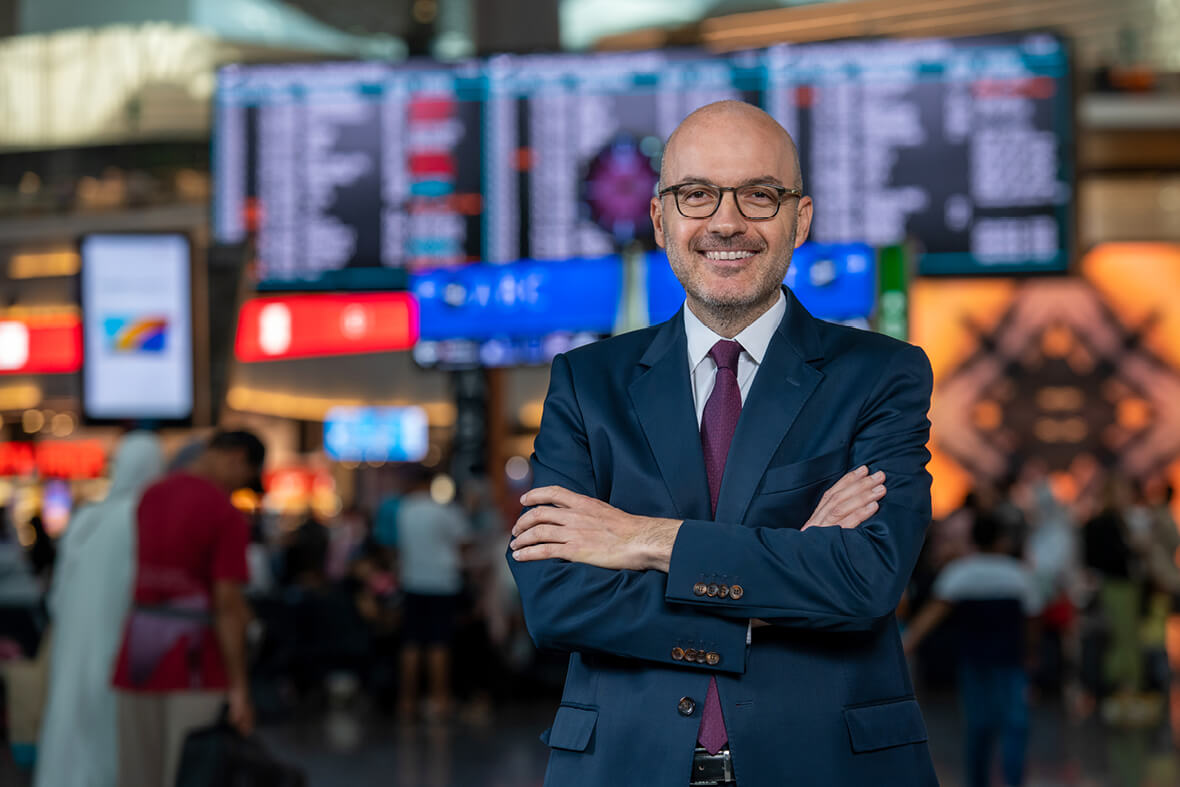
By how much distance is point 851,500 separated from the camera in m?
2.03

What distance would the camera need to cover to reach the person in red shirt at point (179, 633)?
4.54m

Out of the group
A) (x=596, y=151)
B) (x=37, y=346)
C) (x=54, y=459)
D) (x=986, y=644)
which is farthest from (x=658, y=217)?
(x=54, y=459)

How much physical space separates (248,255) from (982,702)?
3.69 metres

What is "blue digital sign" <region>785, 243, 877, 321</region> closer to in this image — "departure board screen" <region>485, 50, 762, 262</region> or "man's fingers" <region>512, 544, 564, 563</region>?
"departure board screen" <region>485, 50, 762, 262</region>

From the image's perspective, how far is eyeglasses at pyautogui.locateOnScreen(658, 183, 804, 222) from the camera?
205 centimetres

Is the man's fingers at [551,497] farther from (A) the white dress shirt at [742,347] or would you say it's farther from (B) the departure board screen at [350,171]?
(B) the departure board screen at [350,171]

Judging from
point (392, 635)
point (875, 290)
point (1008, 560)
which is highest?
point (875, 290)

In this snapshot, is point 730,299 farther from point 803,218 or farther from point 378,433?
point 378,433

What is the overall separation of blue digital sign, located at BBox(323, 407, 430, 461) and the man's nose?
1924 centimetres

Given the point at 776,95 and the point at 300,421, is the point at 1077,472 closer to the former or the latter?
the point at 776,95

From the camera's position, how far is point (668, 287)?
7945 mm

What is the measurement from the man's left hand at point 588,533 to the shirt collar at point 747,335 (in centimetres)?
26

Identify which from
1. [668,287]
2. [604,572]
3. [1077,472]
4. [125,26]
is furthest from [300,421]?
[604,572]

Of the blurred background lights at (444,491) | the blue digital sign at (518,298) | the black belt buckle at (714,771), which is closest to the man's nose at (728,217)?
the black belt buckle at (714,771)
